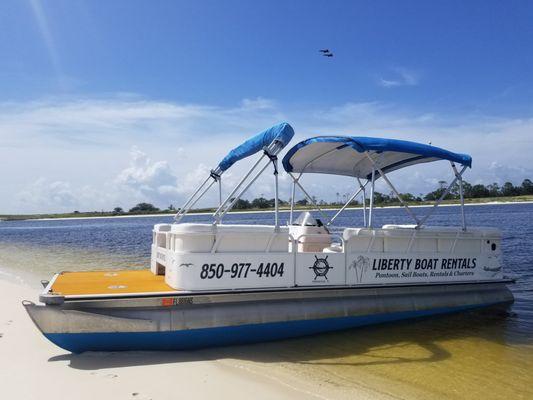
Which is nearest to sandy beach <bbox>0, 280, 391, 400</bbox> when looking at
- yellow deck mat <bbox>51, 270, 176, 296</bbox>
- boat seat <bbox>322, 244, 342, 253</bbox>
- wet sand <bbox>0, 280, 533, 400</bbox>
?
wet sand <bbox>0, 280, 533, 400</bbox>

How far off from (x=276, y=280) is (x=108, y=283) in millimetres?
3318

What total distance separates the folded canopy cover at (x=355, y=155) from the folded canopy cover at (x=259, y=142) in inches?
52.1

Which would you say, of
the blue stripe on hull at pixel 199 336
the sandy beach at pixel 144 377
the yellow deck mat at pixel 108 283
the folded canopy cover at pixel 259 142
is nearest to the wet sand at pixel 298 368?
the sandy beach at pixel 144 377

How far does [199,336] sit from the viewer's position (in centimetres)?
777

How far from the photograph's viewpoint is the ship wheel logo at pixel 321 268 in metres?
8.92

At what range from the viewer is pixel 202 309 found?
25.7ft

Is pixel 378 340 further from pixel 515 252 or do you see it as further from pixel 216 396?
pixel 515 252

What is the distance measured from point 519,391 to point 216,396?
4.55 m

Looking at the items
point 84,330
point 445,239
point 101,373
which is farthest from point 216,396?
→ point 445,239

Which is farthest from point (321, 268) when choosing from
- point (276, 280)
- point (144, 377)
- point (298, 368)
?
point (144, 377)

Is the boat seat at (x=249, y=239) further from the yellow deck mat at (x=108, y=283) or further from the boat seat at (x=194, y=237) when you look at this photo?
the yellow deck mat at (x=108, y=283)

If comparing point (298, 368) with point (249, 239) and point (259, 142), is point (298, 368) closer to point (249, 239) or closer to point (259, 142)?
point (249, 239)

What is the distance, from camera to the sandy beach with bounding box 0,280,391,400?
6.03 m

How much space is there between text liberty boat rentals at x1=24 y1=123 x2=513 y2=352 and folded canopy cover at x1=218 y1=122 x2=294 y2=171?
0.02 meters
